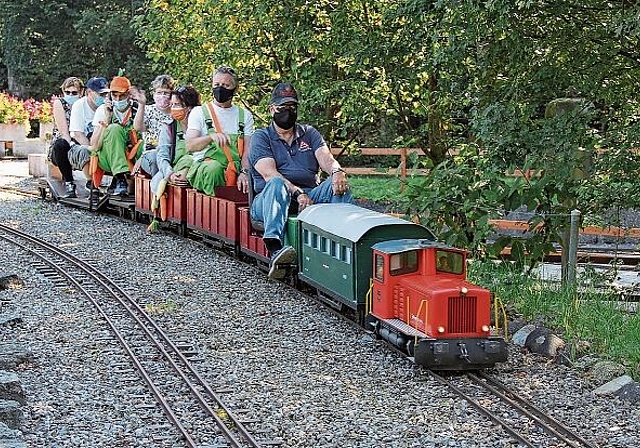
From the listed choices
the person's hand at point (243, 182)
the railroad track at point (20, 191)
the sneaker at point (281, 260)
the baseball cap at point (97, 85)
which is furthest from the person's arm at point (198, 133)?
the railroad track at point (20, 191)

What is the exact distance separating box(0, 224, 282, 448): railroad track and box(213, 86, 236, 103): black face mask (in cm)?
285

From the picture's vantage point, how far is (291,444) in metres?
7.21

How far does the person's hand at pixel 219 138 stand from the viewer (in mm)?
14688

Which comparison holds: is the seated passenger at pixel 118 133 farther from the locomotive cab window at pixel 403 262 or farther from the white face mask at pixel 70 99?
the locomotive cab window at pixel 403 262

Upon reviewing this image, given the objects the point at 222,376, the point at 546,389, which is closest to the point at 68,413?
the point at 222,376

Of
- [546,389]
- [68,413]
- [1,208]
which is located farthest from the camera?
[1,208]

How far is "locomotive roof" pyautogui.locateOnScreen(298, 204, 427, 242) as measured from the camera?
10.0 metres

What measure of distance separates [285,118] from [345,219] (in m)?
2.33

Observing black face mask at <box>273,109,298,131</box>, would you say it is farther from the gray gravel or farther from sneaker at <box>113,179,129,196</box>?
sneaker at <box>113,179,129,196</box>

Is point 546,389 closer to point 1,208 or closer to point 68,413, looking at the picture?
point 68,413

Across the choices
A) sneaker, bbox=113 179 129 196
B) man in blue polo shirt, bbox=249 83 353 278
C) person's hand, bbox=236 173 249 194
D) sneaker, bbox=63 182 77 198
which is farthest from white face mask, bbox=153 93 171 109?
man in blue polo shirt, bbox=249 83 353 278

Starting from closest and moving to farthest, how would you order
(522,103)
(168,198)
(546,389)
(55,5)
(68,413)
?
1. (68,413)
2. (546,389)
3. (522,103)
4. (168,198)
5. (55,5)

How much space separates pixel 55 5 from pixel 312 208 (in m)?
32.6

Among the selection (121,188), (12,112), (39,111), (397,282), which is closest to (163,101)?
(121,188)
